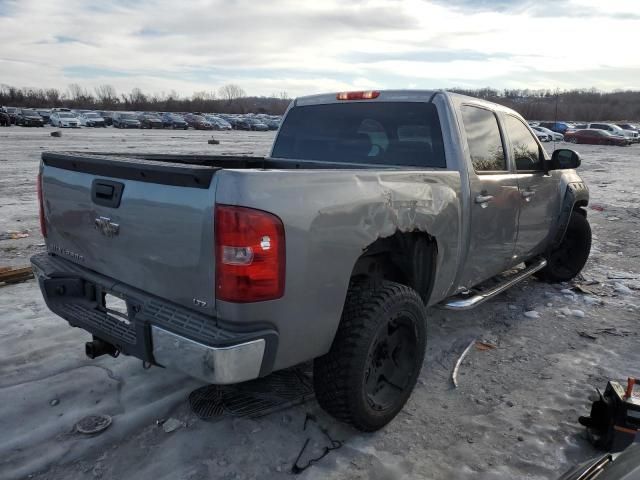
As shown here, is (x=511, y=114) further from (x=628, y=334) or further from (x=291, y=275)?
(x=291, y=275)

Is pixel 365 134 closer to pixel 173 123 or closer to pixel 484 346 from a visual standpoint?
pixel 484 346

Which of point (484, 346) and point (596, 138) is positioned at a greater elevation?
point (596, 138)

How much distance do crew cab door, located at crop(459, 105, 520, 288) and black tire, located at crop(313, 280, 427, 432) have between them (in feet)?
3.12

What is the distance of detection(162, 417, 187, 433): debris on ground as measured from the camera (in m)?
2.89

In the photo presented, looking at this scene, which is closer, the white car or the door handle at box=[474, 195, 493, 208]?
the door handle at box=[474, 195, 493, 208]

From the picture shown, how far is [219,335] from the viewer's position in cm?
217

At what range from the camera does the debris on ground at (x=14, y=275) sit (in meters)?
5.11

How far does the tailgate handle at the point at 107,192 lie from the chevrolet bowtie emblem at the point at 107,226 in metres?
0.08

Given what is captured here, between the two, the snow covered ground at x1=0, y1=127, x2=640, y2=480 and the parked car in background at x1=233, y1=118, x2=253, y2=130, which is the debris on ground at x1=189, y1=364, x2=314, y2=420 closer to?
the snow covered ground at x1=0, y1=127, x2=640, y2=480

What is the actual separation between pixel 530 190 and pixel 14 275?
5211 mm

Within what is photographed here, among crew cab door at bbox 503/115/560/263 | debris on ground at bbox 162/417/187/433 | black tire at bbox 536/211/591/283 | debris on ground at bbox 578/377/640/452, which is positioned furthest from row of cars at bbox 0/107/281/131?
debris on ground at bbox 578/377/640/452

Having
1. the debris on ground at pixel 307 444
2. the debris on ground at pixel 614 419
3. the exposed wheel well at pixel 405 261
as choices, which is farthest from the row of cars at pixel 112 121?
the debris on ground at pixel 614 419

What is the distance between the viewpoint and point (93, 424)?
9.52 feet

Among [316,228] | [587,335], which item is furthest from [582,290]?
[316,228]
